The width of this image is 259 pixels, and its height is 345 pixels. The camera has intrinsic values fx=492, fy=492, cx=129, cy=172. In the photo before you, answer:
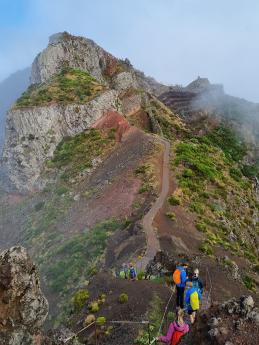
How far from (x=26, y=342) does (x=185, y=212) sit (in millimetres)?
36629

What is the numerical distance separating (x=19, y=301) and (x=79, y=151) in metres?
62.3

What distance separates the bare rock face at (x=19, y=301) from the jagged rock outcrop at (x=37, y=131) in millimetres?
64293

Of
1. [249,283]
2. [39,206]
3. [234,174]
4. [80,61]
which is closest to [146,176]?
[39,206]

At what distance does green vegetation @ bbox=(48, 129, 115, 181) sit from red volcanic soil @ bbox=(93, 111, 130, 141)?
1.70m

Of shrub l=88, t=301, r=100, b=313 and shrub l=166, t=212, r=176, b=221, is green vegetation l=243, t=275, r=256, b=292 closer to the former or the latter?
shrub l=166, t=212, r=176, b=221

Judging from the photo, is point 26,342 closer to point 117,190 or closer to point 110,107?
point 117,190

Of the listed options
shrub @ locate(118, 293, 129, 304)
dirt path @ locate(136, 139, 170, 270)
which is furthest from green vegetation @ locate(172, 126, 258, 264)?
shrub @ locate(118, 293, 129, 304)

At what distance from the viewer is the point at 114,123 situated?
8975 cm

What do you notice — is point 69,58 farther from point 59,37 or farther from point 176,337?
point 176,337

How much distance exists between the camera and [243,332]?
1823cm

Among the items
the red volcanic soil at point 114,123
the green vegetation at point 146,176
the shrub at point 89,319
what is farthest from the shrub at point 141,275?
the red volcanic soil at point 114,123

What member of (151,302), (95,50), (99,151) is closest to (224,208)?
(99,151)

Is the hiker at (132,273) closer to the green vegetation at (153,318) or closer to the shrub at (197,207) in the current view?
the green vegetation at (153,318)

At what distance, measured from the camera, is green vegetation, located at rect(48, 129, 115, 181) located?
78.9 meters
